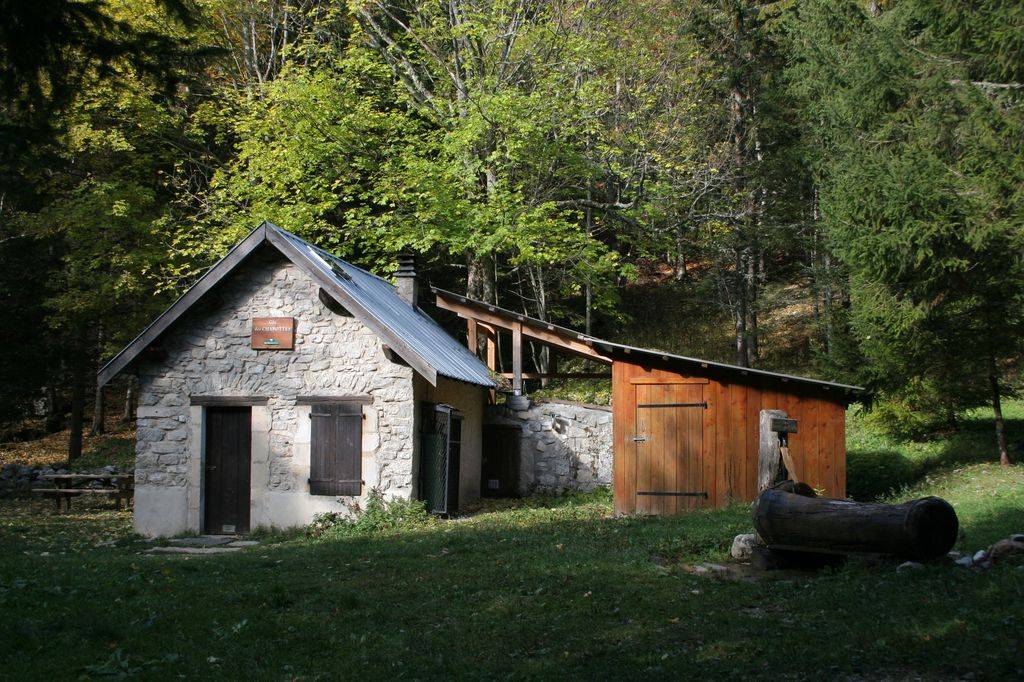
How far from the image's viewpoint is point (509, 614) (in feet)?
22.9

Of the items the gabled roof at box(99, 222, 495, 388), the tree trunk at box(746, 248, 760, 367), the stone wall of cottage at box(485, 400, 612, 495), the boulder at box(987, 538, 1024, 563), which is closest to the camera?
the boulder at box(987, 538, 1024, 563)

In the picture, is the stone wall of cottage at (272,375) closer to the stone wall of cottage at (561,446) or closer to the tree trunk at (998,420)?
the stone wall of cottage at (561,446)

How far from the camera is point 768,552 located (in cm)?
805

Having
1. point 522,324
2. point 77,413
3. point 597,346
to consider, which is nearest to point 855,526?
point 597,346

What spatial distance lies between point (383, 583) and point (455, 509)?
22.6ft

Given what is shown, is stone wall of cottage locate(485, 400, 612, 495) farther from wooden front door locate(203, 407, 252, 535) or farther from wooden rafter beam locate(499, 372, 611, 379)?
wooden front door locate(203, 407, 252, 535)

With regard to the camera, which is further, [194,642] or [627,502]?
[627,502]

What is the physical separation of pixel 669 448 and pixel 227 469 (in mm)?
7320

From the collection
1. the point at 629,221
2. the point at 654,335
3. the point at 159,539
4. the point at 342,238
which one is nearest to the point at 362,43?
the point at 342,238

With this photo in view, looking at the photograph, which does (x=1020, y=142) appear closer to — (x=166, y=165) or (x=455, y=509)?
(x=455, y=509)

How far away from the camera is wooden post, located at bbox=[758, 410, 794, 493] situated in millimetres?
9430

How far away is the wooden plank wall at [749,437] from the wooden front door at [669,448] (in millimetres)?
103

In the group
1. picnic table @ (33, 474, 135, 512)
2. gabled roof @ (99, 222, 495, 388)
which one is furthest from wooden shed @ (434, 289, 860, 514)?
picnic table @ (33, 474, 135, 512)

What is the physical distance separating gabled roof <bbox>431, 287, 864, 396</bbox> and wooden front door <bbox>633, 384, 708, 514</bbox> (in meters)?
0.51
